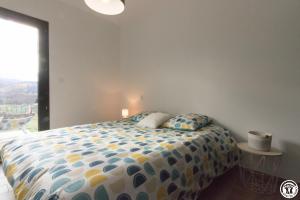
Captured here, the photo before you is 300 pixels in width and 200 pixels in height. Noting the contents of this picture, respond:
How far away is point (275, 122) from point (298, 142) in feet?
1.07

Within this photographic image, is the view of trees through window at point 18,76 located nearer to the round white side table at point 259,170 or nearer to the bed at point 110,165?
the bed at point 110,165

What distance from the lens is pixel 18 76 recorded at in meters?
2.76

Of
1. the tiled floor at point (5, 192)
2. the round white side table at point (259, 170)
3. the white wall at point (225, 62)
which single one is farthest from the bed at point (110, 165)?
the white wall at point (225, 62)

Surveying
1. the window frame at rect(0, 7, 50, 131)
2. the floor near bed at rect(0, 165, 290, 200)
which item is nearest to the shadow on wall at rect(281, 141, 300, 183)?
the floor near bed at rect(0, 165, 290, 200)

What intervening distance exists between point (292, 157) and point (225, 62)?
1.52m

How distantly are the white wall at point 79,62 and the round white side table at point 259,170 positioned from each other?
2.73 metres

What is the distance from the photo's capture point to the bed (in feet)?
3.64

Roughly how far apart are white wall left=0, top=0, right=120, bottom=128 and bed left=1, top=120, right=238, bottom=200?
112cm

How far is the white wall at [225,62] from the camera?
2230 millimetres

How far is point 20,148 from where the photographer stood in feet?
5.59

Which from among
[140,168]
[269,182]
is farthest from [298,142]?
[140,168]

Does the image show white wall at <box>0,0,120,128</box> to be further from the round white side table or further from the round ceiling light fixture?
the round white side table

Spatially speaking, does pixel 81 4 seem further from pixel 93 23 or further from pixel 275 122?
pixel 275 122

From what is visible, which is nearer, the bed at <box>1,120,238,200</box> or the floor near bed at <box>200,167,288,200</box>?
the bed at <box>1,120,238,200</box>
